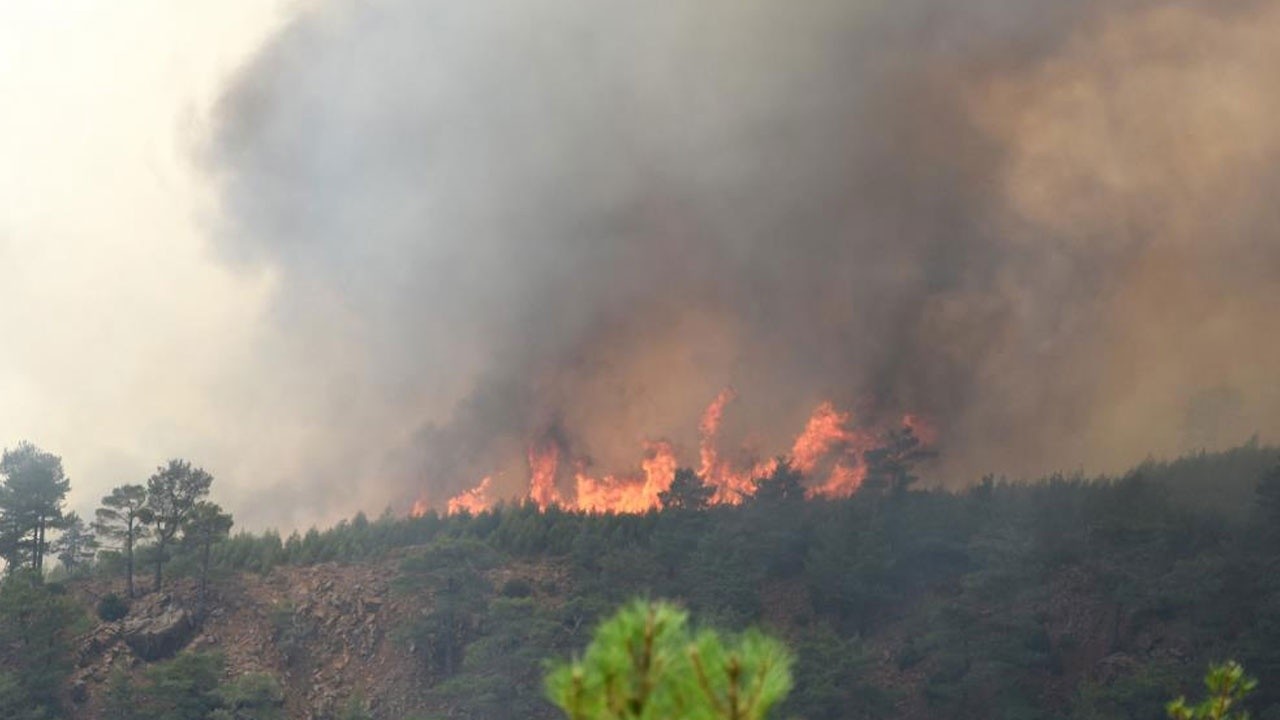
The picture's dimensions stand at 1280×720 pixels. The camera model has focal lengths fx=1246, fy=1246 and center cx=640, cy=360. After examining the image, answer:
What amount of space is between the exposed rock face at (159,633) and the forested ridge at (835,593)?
2473 millimetres

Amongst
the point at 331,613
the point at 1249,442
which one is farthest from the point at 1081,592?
the point at 331,613

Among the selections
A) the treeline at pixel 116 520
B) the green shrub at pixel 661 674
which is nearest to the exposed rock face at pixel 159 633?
the treeline at pixel 116 520

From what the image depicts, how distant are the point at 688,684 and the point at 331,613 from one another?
82150mm

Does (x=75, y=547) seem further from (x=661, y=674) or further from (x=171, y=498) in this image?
(x=661, y=674)

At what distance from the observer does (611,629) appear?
8.61 m

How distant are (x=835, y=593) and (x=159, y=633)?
44.5 m

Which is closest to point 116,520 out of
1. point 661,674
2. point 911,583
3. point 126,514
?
point 126,514

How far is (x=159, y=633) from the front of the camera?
268 feet

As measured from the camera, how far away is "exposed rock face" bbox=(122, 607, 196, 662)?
3174 inches

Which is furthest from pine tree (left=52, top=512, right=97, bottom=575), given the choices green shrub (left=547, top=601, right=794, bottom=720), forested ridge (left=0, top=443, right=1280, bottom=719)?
green shrub (left=547, top=601, right=794, bottom=720)

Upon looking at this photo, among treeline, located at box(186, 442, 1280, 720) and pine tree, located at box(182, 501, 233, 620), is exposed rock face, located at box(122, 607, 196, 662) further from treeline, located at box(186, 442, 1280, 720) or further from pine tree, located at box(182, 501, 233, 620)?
treeline, located at box(186, 442, 1280, 720)

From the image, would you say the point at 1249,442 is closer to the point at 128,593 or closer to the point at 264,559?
the point at 264,559

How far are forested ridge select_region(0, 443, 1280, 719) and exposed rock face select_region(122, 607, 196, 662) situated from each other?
8.11ft

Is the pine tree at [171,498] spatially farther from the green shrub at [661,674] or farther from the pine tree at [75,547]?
the green shrub at [661,674]
